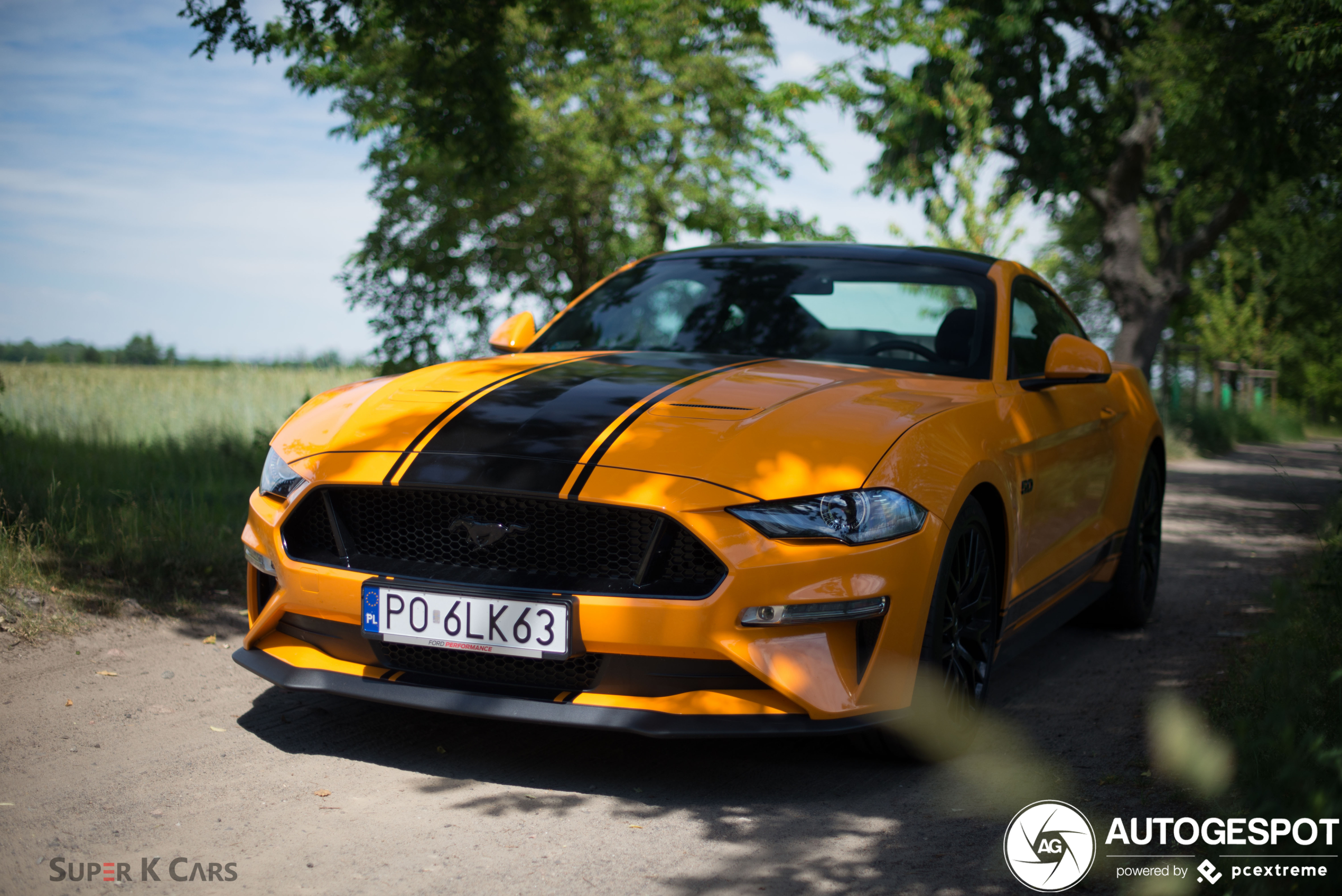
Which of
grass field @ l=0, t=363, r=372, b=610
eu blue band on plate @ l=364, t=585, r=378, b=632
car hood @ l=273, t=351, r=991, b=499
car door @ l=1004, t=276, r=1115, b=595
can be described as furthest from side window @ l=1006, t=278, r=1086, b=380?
grass field @ l=0, t=363, r=372, b=610

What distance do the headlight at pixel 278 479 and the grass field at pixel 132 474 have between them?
6.00 ft

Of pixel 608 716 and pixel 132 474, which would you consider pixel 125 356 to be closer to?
pixel 132 474

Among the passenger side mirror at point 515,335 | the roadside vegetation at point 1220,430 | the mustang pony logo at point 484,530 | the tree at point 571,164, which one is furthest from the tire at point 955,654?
the roadside vegetation at point 1220,430

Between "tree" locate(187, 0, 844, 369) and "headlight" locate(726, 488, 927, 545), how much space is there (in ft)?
30.4

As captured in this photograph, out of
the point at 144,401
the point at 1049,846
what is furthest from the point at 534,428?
the point at 144,401

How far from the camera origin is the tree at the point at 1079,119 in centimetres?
1398

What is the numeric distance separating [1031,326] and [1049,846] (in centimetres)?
268

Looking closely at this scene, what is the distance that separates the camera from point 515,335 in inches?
A: 190

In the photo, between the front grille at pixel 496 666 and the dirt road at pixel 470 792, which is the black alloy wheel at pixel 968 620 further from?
the front grille at pixel 496 666

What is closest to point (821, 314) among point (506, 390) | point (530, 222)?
point (506, 390)

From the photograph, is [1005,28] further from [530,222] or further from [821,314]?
[821,314]

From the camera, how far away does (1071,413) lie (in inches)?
185

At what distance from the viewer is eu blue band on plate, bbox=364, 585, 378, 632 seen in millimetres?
3145

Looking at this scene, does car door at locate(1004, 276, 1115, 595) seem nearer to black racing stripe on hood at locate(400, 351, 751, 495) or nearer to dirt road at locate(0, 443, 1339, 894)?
dirt road at locate(0, 443, 1339, 894)
